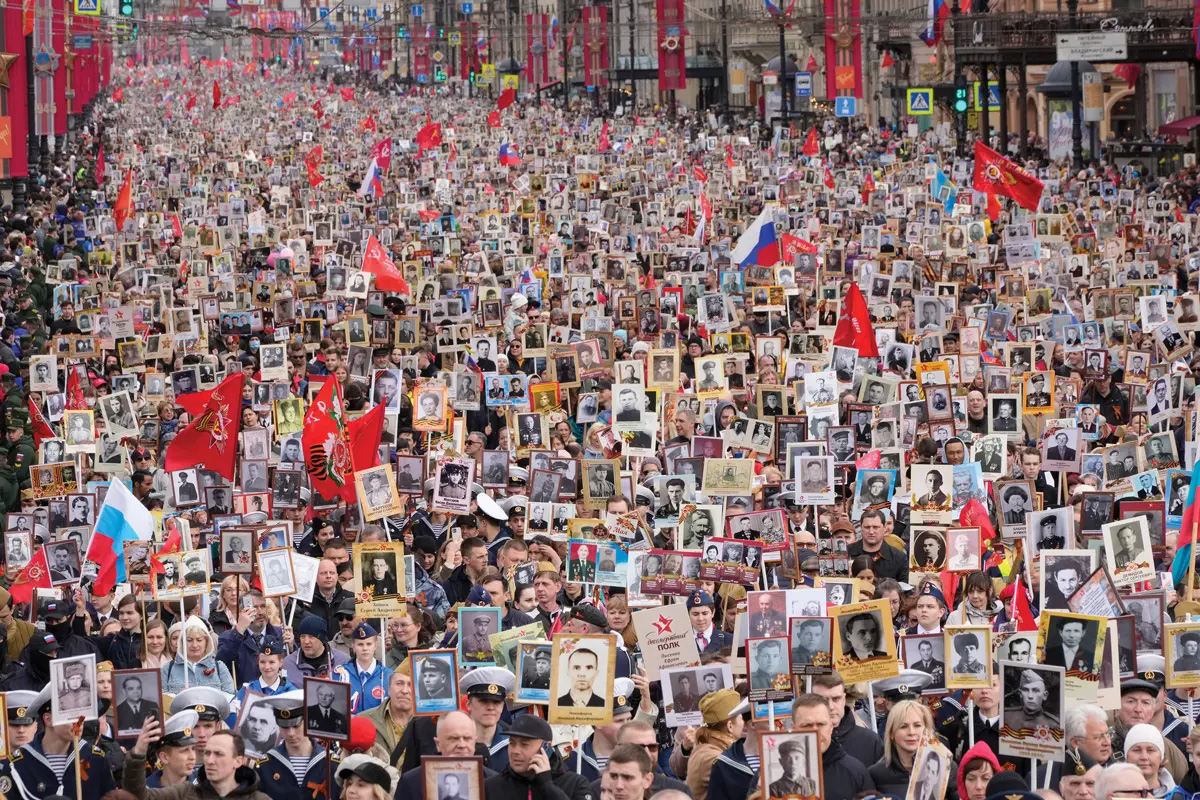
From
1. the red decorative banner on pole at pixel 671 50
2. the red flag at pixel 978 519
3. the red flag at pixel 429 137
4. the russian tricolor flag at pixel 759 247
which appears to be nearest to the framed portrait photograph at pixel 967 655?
the red flag at pixel 978 519

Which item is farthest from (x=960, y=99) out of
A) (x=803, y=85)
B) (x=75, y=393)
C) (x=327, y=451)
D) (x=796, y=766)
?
(x=796, y=766)

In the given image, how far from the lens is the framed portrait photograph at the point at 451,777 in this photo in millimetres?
8703

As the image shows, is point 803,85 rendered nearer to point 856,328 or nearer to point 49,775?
point 856,328

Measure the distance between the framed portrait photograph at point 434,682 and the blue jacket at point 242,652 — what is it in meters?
2.46

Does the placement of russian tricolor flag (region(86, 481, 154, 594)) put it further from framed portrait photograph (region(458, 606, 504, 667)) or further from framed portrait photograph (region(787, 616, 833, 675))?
framed portrait photograph (region(787, 616, 833, 675))

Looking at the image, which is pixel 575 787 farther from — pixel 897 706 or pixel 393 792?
pixel 897 706

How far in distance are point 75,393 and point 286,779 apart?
10.9 m

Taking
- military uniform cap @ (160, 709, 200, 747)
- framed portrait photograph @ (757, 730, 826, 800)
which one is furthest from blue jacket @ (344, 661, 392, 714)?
framed portrait photograph @ (757, 730, 826, 800)

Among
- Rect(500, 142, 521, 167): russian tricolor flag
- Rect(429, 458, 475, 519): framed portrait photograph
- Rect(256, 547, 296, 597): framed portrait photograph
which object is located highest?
Rect(500, 142, 521, 167): russian tricolor flag

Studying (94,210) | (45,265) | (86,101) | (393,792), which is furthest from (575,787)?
(86,101)

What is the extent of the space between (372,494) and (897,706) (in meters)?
6.60

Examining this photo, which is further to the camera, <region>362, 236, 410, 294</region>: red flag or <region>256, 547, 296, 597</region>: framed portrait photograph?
<region>362, 236, 410, 294</region>: red flag

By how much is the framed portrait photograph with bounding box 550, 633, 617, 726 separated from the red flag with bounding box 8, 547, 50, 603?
5.14 m

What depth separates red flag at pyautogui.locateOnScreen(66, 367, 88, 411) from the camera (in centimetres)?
1966
